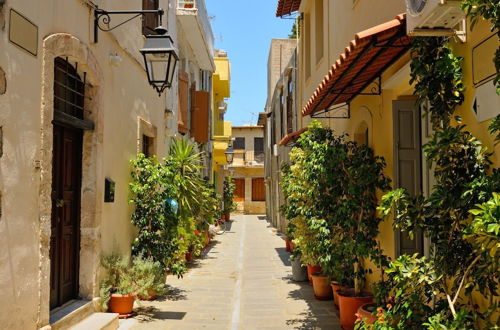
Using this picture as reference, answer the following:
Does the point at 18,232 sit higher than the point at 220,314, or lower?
higher

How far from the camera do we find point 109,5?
6711 millimetres

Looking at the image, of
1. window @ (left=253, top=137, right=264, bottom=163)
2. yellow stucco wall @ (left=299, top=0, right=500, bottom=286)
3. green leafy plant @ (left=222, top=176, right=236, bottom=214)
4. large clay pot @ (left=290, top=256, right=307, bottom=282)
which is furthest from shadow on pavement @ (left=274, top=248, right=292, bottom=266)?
window @ (left=253, top=137, right=264, bottom=163)

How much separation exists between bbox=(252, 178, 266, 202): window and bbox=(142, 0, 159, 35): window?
29080 millimetres

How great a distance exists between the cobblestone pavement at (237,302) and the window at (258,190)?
25.2 m

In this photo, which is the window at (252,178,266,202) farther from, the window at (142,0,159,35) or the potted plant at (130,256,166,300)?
the potted plant at (130,256,166,300)

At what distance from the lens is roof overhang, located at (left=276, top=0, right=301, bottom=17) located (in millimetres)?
12844

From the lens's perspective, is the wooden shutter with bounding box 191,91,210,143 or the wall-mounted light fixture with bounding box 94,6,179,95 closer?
the wall-mounted light fixture with bounding box 94,6,179,95

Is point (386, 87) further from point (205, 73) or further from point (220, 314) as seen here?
point (205, 73)

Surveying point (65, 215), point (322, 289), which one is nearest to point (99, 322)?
point (65, 215)

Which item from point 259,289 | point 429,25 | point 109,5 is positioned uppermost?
point 109,5

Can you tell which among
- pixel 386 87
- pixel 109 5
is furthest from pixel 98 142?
pixel 386 87

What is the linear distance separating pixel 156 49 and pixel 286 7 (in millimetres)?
7578

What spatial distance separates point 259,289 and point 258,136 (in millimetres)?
30632

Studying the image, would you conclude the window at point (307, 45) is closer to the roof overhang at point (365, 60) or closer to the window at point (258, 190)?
the roof overhang at point (365, 60)
